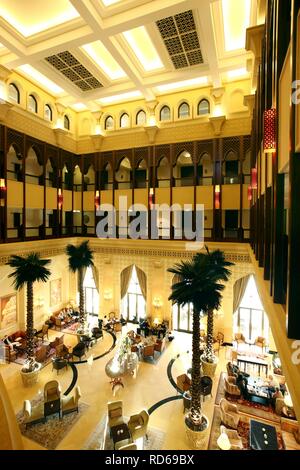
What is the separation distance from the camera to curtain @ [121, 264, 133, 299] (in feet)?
50.0

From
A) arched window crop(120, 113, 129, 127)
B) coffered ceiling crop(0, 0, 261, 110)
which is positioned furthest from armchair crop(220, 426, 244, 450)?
arched window crop(120, 113, 129, 127)

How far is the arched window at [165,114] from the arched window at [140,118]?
107 cm

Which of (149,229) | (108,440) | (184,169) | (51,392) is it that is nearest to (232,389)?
(108,440)

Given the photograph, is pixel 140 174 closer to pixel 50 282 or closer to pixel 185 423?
pixel 50 282

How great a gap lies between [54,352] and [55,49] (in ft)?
42.5

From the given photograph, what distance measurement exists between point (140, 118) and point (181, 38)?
5.64m

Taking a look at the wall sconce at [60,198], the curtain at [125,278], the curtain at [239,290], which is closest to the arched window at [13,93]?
the wall sconce at [60,198]

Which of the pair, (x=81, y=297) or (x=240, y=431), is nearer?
(x=240, y=431)

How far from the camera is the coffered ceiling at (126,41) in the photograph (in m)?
8.12

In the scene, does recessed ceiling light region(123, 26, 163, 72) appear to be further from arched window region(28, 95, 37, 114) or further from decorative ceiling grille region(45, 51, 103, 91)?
arched window region(28, 95, 37, 114)

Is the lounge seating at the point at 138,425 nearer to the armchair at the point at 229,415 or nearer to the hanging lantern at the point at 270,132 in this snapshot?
Result: the armchair at the point at 229,415

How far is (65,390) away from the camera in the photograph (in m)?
9.26

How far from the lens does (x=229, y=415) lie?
748 cm

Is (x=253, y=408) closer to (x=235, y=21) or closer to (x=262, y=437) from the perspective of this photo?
(x=262, y=437)
